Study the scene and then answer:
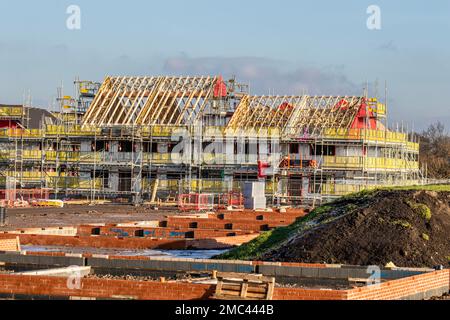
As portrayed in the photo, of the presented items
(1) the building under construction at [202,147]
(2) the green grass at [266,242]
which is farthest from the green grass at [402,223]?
(1) the building under construction at [202,147]

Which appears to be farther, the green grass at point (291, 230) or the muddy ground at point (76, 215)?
the muddy ground at point (76, 215)

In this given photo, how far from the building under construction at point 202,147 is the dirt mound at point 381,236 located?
31.2 m

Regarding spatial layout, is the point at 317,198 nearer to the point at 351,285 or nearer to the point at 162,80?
the point at 162,80

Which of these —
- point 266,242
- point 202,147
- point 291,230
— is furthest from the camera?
point 202,147

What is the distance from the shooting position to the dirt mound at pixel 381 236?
26.4 meters

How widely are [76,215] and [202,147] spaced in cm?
1675

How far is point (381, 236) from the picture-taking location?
27250 mm

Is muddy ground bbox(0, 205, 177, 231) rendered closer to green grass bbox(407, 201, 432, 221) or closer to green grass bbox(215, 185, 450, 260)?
green grass bbox(215, 185, 450, 260)

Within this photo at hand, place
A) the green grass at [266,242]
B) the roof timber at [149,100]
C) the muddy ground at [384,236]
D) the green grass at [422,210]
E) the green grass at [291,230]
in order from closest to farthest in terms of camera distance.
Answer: the muddy ground at [384,236], the green grass at [422,210], the green grass at [291,230], the green grass at [266,242], the roof timber at [149,100]

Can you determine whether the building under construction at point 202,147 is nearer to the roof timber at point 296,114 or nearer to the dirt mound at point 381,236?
the roof timber at point 296,114

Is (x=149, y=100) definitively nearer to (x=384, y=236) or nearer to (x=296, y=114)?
(x=296, y=114)

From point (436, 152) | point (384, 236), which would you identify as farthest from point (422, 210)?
point (436, 152)

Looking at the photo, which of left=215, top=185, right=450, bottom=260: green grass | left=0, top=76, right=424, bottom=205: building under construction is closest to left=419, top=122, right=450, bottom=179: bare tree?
left=0, top=76, right=424, bottom=205: building under construction

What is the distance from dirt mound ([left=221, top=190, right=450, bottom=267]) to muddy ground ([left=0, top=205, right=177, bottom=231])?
15239 millimetres
